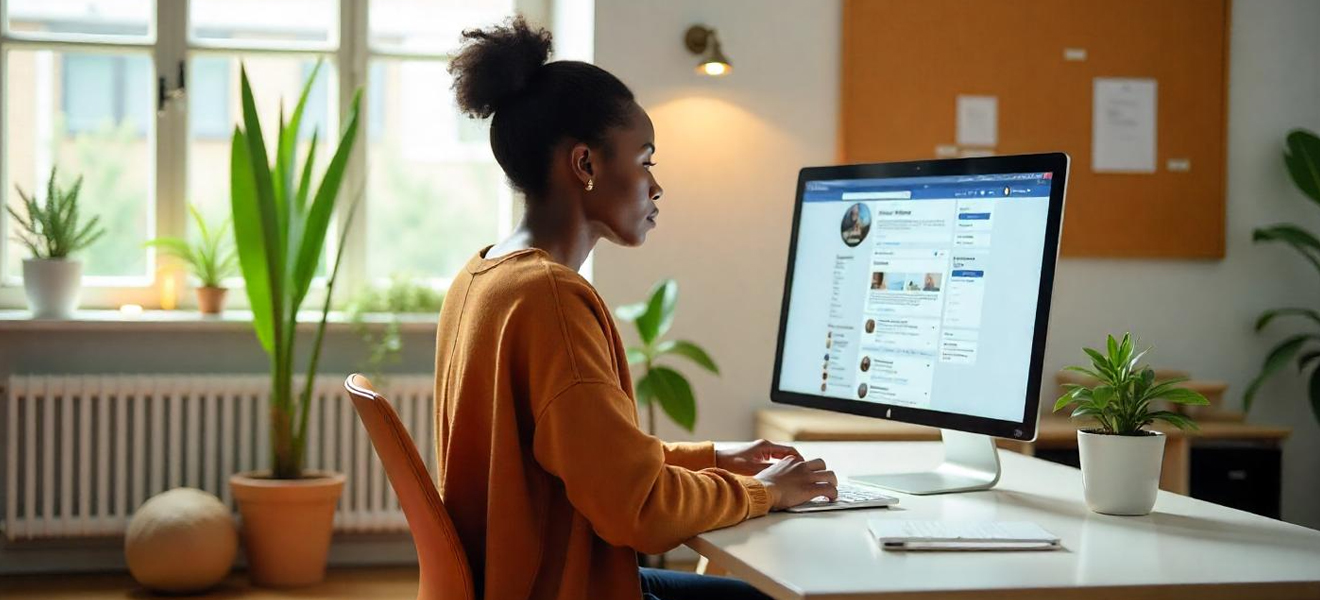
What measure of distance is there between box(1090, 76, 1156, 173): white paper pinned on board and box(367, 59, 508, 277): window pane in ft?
6.44

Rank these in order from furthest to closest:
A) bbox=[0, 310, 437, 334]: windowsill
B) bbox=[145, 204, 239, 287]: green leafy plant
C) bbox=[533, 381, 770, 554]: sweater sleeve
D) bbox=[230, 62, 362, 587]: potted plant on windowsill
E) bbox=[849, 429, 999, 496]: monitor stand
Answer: bbox=[145, 204, 239, 287]: green leafy plant, bbox=[0, 310, 437, 334]: windowsill, bbox=[230, 62, 362, 587]: potted plant on windowsill, bbox=[849, 429, 999, 496]: monitor stand, bbox=[533, 381, 770, 554]: sweater sleeve

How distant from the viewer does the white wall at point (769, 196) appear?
13.2 ft

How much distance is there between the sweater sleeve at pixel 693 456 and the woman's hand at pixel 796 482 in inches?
8.6

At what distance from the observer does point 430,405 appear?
4117mm

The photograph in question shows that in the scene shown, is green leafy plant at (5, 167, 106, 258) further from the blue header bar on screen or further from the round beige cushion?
the blue header bar on screen

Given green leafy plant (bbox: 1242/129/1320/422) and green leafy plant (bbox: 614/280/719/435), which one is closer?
green leafy plant (bbox: 614/280/719/435)

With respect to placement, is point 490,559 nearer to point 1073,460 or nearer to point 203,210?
point 1073,460

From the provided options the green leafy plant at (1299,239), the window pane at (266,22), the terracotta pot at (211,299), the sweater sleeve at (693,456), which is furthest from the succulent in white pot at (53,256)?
the green leafy plant at (1299,239)

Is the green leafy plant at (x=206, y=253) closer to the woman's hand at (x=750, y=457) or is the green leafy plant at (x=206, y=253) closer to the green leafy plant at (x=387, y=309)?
the green leafy plant at (x=387, y=309)

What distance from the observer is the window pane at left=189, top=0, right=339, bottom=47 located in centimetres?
421

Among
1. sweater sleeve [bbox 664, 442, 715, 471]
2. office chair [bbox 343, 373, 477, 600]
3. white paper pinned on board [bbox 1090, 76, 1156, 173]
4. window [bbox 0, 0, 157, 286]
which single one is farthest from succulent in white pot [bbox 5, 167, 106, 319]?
white paper pinned on board [bbox 1090, 76, 1156, 173]

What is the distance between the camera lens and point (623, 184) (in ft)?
5.78

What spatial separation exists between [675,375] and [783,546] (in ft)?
7.57

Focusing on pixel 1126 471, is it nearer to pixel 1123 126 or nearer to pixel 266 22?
pixel 1123 126
